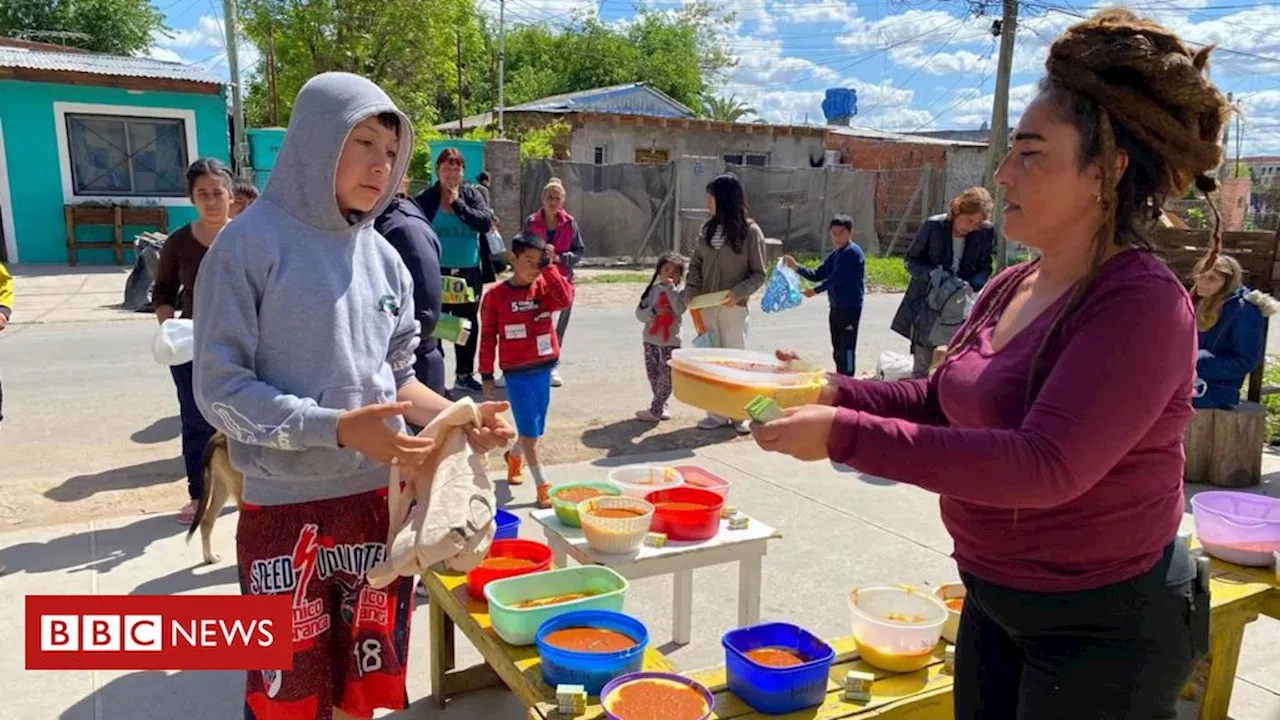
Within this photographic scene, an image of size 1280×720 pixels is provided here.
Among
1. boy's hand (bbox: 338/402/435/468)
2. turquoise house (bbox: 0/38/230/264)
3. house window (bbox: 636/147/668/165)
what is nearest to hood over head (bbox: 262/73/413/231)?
boy's hand (bbox: 338/402/435/468)

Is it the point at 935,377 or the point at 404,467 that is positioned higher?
the point at 935,377

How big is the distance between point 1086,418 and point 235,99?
61.6 ft

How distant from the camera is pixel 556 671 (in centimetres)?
247

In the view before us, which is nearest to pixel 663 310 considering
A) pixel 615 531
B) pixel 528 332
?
pixel 528 332

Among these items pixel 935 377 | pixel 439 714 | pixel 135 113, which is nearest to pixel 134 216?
pixel 135 113

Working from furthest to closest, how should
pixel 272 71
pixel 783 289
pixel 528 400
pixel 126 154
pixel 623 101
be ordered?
pixel 623 101 → pixel 272 71 → pixel 126 154 → pixel 783 289 → pixel 528 400

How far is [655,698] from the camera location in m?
2.36

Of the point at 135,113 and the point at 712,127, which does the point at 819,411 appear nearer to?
the point at 135,113

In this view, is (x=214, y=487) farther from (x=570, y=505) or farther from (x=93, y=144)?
(x=93, y=144)

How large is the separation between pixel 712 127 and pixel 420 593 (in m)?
21.2

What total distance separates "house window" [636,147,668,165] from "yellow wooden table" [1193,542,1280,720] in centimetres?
2101

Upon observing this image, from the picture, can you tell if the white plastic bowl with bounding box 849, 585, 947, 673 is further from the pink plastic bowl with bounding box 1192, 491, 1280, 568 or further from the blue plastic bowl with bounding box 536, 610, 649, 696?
the pink plastic bowl with bounding box 1192, 491, 1280, 568

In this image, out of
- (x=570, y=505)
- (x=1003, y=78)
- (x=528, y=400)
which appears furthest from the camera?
(x=1003, y=78)

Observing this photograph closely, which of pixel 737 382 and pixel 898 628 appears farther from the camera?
pixel 898 628
